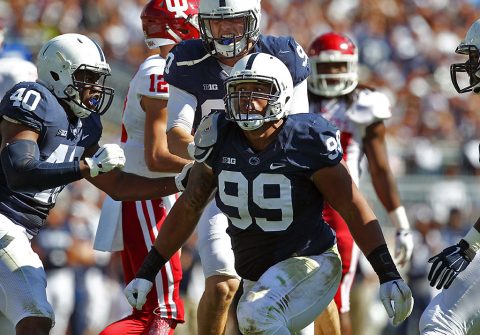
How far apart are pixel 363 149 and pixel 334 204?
236cm

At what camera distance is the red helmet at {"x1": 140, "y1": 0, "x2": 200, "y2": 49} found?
23.1ft

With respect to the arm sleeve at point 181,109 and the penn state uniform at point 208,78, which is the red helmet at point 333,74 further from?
the arm sleeve at point 181,109

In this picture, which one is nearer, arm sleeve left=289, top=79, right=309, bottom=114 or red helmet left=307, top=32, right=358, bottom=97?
arm sleeve left=289, top=79, right=309, bottom=114

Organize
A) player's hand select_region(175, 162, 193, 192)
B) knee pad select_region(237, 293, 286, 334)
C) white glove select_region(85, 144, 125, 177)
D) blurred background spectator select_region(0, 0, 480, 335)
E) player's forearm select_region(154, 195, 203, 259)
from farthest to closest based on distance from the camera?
1. blurred background spectator select_region(0, 0, 480, 335)
2. player's hand select_region(175, 162, 193, 192)
3. player's forearm select_region(154, 195, 203, 259)
4. white glove select_region(85, 144, 125, 177)
5. knee pad select_region(237, 293, 286, 334)

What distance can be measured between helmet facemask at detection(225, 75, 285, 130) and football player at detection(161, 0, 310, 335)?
0.67 meters

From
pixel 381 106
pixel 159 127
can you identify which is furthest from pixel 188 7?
pixel 381 106

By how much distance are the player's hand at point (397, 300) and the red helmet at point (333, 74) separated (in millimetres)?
2650

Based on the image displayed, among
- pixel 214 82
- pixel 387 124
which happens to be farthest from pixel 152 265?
pixel 387 124

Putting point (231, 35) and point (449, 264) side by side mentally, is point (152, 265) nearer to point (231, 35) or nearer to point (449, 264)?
point (231, 35)

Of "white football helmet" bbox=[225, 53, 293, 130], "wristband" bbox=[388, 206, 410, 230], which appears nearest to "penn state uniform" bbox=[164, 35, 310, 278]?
"white football helmet" bbox=[225, 53, 293, 130]

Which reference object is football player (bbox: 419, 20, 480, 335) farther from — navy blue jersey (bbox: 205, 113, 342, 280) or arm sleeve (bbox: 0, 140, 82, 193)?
arm sleeve (bbox: 0, 140, 82, 193)

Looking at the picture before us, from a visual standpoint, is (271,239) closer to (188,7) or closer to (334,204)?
(334,204)

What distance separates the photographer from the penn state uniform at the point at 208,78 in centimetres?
639

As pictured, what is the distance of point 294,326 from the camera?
18.4 ft
